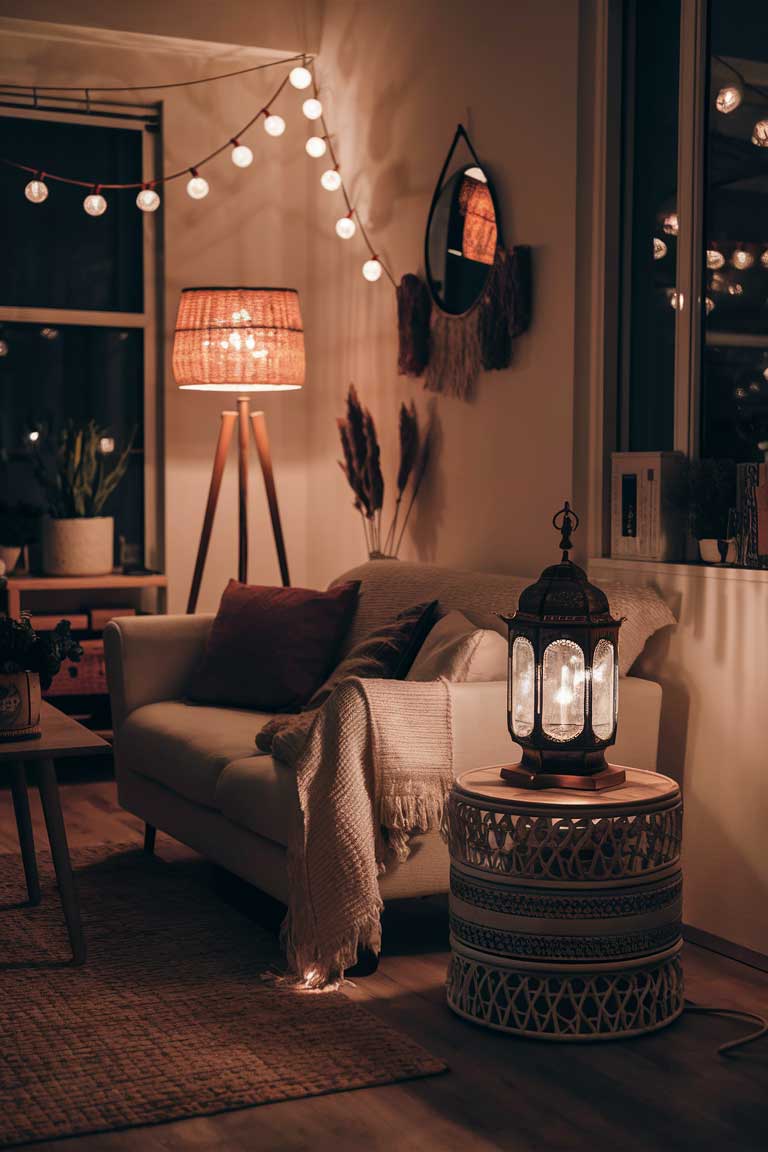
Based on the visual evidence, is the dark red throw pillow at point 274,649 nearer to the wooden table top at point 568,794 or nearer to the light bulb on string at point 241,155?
the wooden table top at point 568,794

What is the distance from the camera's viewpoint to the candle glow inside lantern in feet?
8.98

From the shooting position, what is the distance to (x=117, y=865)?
3.91 meters

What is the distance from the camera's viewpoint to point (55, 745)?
3061 millimetres

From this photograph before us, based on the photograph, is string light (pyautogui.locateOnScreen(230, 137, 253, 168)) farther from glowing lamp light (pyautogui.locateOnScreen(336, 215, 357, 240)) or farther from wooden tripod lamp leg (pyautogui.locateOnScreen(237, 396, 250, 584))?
wooden tripod lamp leg (pyautogui.locateOnScreen(237, 396, 250, 584))

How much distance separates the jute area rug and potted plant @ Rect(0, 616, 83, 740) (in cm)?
51

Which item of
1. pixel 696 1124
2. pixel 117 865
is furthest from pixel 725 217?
pixel 117 865

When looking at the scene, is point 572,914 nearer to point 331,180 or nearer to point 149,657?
point 149,657

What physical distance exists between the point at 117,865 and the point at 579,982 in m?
1.71

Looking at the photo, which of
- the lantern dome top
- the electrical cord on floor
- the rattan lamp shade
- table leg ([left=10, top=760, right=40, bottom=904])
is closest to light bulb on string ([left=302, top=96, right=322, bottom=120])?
the rattan lamp shade

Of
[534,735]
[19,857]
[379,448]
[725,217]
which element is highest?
[725,217]

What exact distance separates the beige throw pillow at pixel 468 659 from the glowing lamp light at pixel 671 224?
1.12 meters

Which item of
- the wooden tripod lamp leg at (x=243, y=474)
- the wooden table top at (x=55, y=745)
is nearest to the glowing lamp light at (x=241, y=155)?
the wooden tripod lamp leg at (x=243, y=474)

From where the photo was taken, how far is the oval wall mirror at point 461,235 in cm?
420

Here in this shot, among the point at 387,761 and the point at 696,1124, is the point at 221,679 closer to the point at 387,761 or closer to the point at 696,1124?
the point at 387,761
